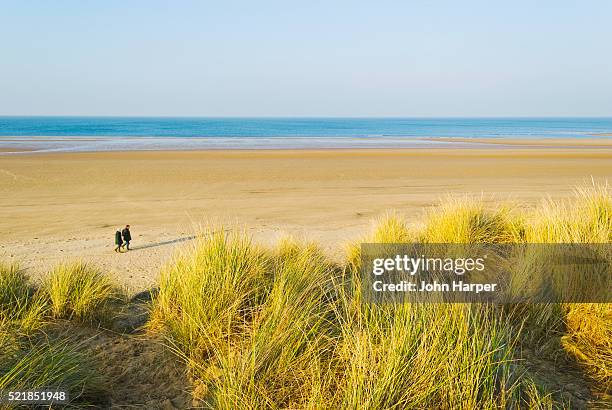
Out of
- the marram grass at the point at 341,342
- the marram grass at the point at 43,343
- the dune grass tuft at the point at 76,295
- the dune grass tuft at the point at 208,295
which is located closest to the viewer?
the marram grass at the point at 341,342

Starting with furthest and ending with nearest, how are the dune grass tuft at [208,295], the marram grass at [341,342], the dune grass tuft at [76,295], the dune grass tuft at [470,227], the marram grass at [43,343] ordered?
the dune grass tuft at [470,227], the dune grass tuft at [76,295], the dune grass tuft at [208,295], the marram grass at [43,343], the marram grass at [341,342]

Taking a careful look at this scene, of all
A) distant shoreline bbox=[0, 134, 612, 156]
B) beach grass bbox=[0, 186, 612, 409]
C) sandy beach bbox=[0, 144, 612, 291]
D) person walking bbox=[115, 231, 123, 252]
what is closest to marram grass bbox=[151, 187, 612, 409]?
beach grass bbox=[0, 186, 612, 409]

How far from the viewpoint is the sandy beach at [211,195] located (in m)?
10.5

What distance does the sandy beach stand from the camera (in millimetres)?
10516

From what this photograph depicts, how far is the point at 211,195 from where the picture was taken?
18156 mm

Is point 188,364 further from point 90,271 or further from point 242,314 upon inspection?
point 90,271

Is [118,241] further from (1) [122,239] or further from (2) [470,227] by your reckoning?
(2) [470,227]

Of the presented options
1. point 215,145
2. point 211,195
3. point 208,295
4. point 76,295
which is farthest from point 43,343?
point 215,145

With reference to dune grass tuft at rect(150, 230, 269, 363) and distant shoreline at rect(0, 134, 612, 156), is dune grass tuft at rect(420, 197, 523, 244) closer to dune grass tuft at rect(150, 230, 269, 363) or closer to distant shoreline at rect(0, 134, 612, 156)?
dune grass tuft at rect(150, 230, 269, 363)

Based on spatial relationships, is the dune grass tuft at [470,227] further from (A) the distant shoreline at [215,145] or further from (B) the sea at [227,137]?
(B) the sea at [227,137]

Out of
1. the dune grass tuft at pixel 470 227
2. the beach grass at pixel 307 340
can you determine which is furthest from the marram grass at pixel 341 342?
the dune grass tuft at pixel 470 227

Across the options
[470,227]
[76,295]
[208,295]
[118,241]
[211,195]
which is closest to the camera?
[208,295]

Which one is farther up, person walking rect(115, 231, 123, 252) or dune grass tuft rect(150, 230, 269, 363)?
dune grass tuft rect(150, 230, 269, 363)

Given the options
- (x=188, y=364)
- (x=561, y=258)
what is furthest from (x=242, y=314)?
(x=561, y=258)
